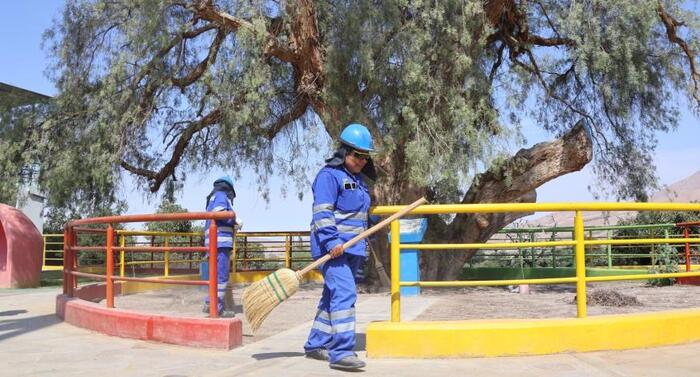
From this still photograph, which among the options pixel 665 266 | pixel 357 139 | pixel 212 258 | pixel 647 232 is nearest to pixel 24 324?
pixel 212 258

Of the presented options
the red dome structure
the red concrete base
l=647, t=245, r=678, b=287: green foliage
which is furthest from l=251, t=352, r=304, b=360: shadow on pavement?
the red dome structure

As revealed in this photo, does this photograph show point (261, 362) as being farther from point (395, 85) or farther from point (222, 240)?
point (395, 85)

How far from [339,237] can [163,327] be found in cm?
206

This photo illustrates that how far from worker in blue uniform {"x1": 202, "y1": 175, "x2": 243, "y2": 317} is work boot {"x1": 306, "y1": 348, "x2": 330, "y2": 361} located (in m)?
2.01

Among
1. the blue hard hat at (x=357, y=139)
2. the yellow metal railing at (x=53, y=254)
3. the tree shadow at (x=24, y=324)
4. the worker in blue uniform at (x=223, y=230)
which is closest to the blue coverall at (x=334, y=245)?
the blue hard hat at (x=357, y=139)

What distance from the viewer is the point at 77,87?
14000 millimetres

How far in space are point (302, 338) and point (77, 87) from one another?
9.97 m

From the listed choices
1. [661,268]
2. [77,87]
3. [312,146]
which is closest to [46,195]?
[77,87]

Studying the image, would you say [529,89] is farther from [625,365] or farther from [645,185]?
[625,365]

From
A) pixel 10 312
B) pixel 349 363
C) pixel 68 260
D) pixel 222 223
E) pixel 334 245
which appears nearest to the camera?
pixel 349 363

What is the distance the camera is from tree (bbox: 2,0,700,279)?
11.4 m

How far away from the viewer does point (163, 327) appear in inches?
236

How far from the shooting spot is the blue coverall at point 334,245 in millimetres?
4949

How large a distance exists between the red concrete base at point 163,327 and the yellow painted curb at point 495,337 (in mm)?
1280
